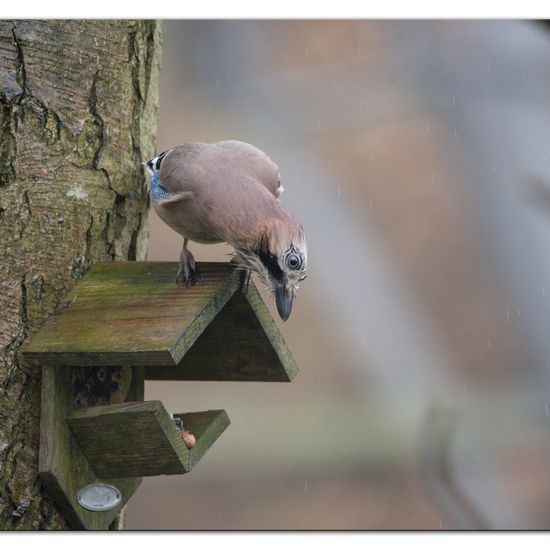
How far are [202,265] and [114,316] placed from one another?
15.2 inches

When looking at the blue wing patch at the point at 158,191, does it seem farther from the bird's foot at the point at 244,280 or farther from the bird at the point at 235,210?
the bird's foot at the point at 244,280

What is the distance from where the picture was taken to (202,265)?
3.42m

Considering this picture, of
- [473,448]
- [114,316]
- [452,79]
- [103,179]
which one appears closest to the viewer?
[114,316]

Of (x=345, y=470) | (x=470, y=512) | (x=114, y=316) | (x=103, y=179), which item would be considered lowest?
(x=345, y=470)

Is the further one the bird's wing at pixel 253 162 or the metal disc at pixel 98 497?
the bird's wing at pixel 253 162

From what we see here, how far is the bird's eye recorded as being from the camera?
329 centimetres

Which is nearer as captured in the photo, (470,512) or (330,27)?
(470,512)

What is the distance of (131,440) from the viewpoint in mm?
3205

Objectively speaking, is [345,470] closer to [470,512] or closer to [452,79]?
[470,512]

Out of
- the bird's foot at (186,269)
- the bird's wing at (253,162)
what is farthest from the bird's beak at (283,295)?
the bird's wing at (253,162)

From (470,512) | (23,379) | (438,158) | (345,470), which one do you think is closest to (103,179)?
(23,379)

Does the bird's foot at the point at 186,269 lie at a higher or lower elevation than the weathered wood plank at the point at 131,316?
higher

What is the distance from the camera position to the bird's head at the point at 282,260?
329cm

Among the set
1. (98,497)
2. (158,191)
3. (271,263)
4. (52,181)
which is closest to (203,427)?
(98,497)
